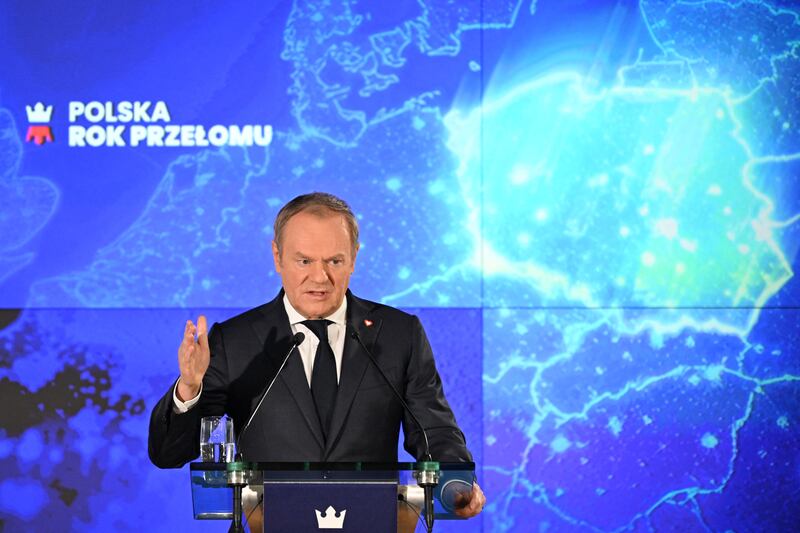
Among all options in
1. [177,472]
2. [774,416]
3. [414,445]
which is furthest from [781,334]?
[177,472]

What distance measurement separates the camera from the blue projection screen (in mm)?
4344

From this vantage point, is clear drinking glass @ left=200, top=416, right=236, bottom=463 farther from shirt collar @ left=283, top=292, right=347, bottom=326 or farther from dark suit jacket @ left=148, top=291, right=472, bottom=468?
shirt collar @ left=283, top=292, right=347, bottom=326

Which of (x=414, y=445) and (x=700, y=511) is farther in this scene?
(x=700, y=511)

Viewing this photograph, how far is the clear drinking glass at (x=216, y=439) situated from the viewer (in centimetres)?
239

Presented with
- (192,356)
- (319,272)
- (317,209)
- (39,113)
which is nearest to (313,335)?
(319,272)

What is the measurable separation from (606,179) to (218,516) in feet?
8.93

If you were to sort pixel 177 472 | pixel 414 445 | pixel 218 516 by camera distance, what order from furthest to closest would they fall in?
pixel 177 472 → pixel 414 445 → pixel 218 516

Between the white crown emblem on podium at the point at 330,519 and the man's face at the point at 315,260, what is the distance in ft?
2.64

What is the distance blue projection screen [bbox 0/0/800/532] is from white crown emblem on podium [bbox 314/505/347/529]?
2362 mm

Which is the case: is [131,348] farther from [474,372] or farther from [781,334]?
[781,334]

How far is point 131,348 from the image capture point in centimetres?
434

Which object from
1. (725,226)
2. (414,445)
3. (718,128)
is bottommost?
(414,445)

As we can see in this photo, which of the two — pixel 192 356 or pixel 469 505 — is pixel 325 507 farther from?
pixel 192 356

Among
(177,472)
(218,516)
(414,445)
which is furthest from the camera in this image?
(177,472)
